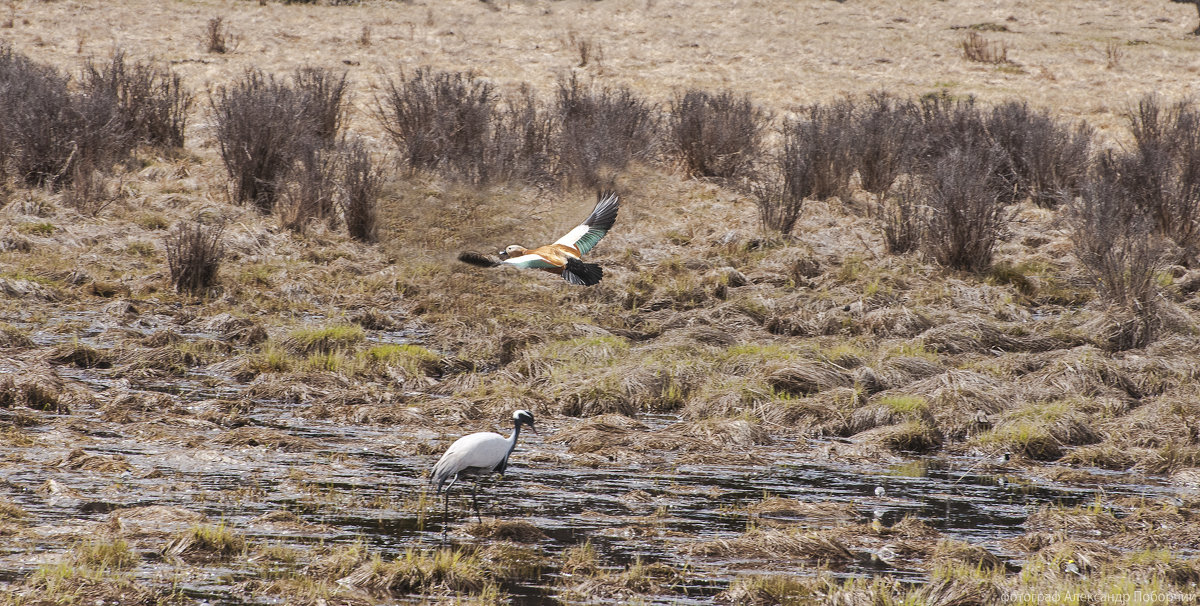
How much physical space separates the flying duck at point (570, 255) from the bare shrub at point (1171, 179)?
28.1 ft

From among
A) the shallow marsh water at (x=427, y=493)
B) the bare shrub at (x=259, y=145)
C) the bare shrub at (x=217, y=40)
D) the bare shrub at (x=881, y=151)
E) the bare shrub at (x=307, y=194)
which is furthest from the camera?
the bare shrub at (x=217, y=40)

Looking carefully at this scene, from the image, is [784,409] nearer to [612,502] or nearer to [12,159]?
[612,502]

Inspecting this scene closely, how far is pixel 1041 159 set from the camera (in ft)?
60.4

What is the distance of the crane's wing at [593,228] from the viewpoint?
968 cm

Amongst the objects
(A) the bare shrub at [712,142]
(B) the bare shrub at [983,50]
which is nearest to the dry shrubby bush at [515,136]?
(A) the bare shrub at [712,142]

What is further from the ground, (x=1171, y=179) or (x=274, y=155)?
(x=1171, y=179)

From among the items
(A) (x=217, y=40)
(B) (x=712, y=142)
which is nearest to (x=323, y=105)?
(B) (x=712, y=142)

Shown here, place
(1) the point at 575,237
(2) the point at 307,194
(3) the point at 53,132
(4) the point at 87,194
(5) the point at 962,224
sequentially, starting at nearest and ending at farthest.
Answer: (1) the point at 575,237, (5) the point at 962,224, (4) the point at 87,194, (2) the point at 307,194, (3) the point at 53,132

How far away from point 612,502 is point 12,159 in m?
11.6

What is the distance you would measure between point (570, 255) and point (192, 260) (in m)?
5.37

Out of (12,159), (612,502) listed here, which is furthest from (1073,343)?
(12,159)

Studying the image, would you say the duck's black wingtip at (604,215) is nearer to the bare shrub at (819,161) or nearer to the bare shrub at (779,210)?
the bare shrub at (779,210)

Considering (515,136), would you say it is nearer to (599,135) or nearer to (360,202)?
(599,135)

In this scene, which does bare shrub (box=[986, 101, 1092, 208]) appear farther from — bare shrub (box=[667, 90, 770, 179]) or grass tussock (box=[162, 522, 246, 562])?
grass tussock (box=[162, 522, 246, 562])
